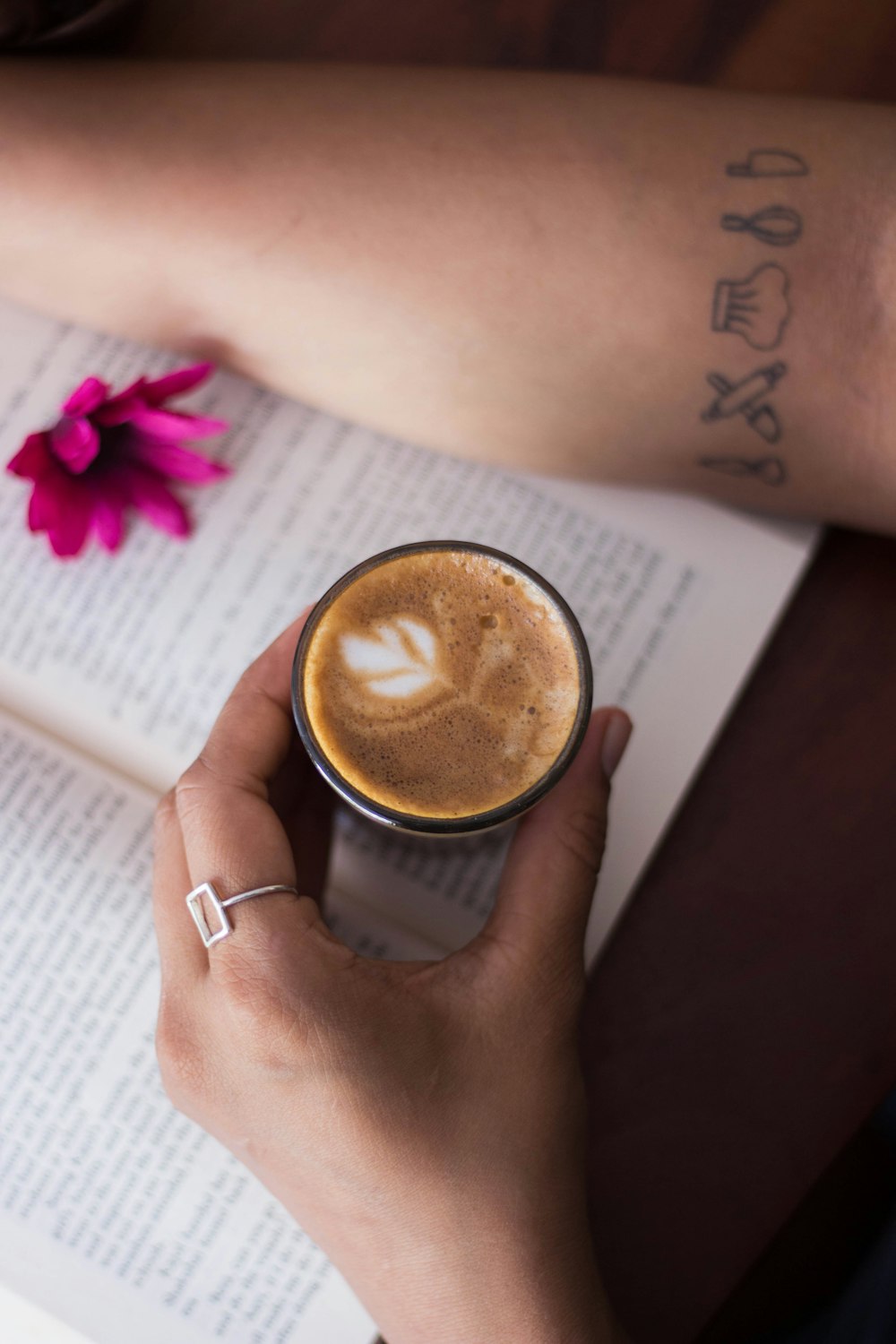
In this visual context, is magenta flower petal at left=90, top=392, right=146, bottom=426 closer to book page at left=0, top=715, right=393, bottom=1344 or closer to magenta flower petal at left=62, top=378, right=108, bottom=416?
magenta flower petal at left=62, top=378, right=108, bottom=416

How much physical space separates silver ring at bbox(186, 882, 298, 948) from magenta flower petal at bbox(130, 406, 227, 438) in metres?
0.38

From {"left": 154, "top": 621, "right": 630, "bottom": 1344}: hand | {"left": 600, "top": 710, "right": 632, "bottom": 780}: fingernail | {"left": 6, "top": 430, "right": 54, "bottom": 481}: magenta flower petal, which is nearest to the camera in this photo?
{"left": 154, "top": 621, "right": 630, "bottom": 1344}: hand

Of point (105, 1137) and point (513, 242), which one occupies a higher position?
point (513, 242)

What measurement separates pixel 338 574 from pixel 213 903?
321 mm

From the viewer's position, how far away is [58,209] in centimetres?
72

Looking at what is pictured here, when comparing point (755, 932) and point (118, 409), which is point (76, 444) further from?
point (755, 932)

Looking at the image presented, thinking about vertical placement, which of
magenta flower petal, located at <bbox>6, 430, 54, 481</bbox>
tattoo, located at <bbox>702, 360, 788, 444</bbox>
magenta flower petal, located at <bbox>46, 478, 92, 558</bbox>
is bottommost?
magenta flower petal, located at <bbox>46, 478, 92, 558</bbox>

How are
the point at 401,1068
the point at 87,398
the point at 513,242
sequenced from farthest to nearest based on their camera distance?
1. the point at 87,398
2. the point at 513,242
3. the point at 401,1068

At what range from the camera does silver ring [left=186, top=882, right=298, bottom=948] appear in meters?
0.59

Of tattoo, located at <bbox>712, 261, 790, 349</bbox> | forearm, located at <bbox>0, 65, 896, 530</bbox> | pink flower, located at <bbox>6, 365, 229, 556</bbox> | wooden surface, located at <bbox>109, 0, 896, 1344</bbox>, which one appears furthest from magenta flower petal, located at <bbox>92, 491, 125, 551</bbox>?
tattoo, located at <bbox>712, 261, 790, 349</bbox>

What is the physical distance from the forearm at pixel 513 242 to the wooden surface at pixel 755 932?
0.46 ft

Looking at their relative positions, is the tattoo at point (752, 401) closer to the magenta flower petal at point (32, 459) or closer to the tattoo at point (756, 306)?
the tattoo at point (756, 306)

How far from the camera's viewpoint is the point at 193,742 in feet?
2.61

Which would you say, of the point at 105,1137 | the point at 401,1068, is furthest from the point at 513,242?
the point at 105,1137
